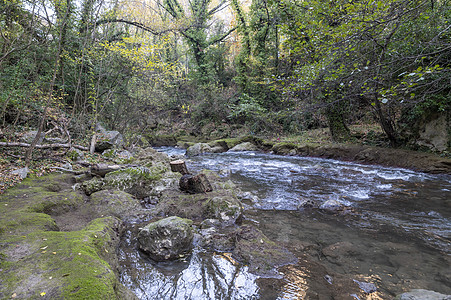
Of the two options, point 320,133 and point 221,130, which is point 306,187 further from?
point 221,130

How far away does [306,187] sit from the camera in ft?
21.9

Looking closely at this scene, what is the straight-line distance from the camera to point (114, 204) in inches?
171

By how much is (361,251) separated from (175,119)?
79.6ft

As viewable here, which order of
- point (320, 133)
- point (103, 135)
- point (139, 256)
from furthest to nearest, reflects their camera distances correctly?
point (320, 133) < point (103, 135) < point (139, 256)

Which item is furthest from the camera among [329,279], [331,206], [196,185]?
[196,185]

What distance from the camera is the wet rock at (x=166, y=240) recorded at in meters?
2.98

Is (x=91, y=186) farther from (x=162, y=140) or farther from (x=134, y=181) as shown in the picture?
(x=162, y=140)

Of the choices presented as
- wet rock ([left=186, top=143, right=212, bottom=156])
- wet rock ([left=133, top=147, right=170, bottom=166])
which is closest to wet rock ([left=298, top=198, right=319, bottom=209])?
wet rock ([left=133, top=147, right=170, bottom=166])

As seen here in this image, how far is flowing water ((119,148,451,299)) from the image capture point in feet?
7.97

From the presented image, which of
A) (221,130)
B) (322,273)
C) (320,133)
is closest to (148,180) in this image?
(322,273)

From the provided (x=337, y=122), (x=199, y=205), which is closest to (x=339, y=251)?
(x=199, y=205)

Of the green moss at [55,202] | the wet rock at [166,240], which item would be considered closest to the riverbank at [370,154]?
the wet rock at [166,240]

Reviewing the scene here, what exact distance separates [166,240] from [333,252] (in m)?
2.36

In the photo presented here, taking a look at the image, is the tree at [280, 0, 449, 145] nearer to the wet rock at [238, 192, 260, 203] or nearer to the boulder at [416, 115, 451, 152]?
the boulder at [416, 115, 451, 152]
